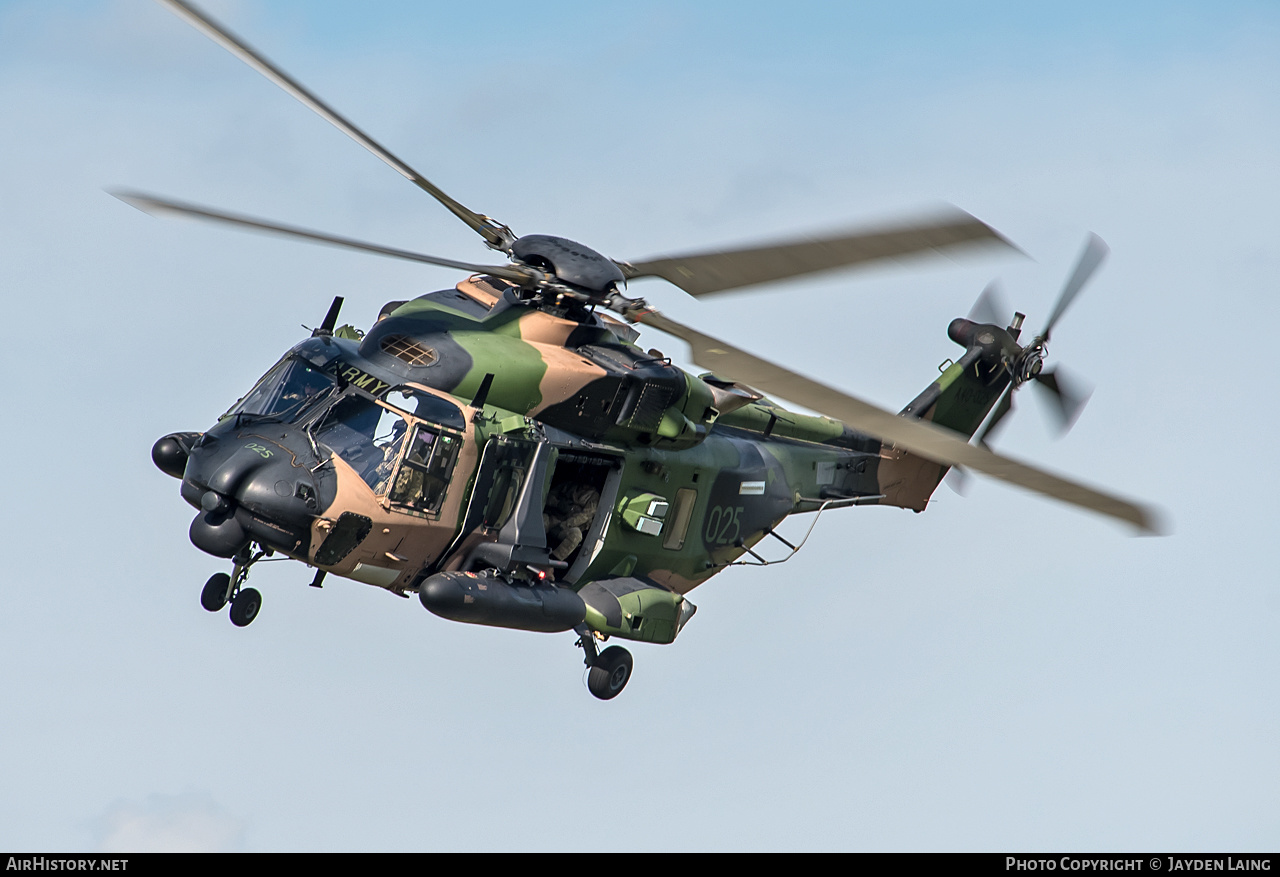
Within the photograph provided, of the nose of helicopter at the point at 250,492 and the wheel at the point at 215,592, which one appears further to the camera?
the wheel at the point at 215,592

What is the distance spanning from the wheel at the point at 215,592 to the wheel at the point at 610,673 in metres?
4.08

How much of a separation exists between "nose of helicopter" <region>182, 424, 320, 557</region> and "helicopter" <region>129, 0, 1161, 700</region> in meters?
0.02

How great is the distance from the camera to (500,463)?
53.2 ft

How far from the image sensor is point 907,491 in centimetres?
2158

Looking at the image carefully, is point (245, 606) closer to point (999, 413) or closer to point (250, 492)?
point (250, 492)

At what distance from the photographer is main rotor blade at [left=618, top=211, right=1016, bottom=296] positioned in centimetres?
1451

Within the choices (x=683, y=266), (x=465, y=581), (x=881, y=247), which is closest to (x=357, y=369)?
(x=465, y=581)

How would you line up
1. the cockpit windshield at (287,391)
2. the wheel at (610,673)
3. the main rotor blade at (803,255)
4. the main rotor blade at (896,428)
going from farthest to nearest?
the wheel at (610,673), the cockpit windshield at (287,391), the main rotor blade at (803,255), the main rotor blade at (896,428)

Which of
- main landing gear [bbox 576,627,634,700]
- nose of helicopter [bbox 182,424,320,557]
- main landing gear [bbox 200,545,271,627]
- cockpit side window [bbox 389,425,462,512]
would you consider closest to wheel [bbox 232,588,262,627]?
main landing gear [bbox 200,545,271,627]

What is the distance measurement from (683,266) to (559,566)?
3.44 m

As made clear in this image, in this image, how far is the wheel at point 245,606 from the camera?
1644 cm

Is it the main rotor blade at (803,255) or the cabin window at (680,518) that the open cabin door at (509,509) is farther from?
the main rotor blade at (803,255)

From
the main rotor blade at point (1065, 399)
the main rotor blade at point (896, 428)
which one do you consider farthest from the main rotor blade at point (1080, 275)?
the main rotor blade at point (896, 428)

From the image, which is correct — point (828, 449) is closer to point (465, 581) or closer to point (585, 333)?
point (585, 333)
